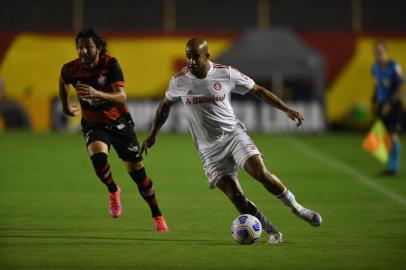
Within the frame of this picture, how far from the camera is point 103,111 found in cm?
1093

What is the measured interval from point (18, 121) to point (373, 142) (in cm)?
1210

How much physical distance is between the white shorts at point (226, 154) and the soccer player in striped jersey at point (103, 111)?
45.5 inches

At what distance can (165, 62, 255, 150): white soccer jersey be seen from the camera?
9.80m

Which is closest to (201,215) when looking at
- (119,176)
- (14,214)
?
(14,214)

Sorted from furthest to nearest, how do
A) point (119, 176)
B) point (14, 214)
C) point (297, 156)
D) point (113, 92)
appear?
point (297, 156)
point (119, 176)
point (14, 214)
point (113, 92)

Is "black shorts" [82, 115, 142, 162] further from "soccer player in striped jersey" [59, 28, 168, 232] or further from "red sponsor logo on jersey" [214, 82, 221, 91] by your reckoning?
"red sponsor logo on jersey" [214, 82, 221, 91]

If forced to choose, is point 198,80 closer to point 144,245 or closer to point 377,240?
point 144,245

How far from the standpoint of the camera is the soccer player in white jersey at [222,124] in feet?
32.0

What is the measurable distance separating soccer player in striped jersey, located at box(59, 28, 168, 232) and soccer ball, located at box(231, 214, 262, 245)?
133 centimetres

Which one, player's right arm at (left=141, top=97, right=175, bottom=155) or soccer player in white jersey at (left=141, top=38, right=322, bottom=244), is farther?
player's right arm at (left=141, top=97, right=175, bottom=155)

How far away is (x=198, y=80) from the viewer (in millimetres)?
9805

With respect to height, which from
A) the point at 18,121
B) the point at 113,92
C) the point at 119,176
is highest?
the point at 113,92

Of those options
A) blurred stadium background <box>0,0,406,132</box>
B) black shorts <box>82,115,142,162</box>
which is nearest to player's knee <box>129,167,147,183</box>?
black shorts <box>82,115,142,162</box>

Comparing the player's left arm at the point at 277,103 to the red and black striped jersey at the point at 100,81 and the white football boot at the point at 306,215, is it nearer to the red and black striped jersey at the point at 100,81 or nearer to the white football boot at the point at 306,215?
the white football boot at the point at 306,215
